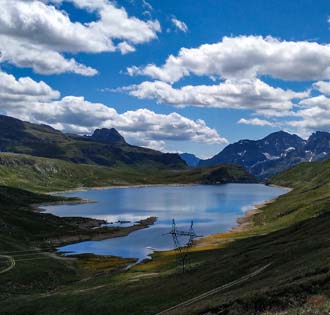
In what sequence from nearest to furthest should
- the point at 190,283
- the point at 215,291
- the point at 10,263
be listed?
the point at 215,291 < the point at 190,283 < the point at 10,263

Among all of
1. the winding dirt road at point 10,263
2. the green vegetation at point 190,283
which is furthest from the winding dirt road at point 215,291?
the winding dirt road at point 10,263

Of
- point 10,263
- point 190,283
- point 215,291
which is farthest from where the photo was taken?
point 10,263

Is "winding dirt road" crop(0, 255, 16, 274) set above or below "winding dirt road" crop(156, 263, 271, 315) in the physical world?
below

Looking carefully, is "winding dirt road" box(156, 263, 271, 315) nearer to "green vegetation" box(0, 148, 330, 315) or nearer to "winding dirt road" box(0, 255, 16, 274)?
"green vegetation" box(0, 148, 330, 315)

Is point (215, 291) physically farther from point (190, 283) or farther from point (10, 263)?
point (10, 263)

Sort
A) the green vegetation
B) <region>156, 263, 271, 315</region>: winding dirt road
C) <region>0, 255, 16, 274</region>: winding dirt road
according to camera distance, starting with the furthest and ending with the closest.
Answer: <region>0, 255, 16, 274</region>: winding dirt road → <region>156, 263, 271, 315</region>: winding dirt road → the green vegetation

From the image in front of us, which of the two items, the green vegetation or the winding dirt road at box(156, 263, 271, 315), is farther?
the winding dirt road at box(156, 263, 271, 315)

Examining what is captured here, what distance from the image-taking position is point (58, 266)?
116 meters

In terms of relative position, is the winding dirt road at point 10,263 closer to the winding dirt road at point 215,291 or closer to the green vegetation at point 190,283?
the green vegetation at point 190,283

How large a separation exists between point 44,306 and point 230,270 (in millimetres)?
28415

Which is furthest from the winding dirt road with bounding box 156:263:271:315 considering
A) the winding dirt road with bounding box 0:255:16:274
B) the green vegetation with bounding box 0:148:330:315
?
the winding dirt road with bounding box 0:255:16:274

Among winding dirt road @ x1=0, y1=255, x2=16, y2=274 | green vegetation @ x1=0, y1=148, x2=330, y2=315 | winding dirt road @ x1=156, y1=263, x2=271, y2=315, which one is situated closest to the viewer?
green vegetation @ x1=0, y1=148, x2=330, y2=315

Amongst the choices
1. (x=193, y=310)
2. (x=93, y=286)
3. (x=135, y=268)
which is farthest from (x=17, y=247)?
(x=193, y=310)

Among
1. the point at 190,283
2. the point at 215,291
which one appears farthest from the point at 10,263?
the point at 215,291
